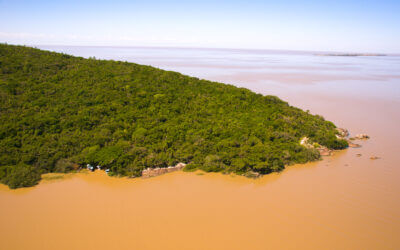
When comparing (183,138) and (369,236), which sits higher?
(183,138)

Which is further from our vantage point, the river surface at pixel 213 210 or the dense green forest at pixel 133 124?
the dense green forest at pixel 133 124

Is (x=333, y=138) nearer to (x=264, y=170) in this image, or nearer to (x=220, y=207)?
(x=264, y=170)

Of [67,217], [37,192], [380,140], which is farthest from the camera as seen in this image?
[380,140]

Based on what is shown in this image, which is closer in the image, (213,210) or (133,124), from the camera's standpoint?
(213,210)

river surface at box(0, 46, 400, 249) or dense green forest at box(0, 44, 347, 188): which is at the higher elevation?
dense green forest at box(0, 44, 347, 188)

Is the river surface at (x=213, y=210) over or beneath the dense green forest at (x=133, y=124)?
beneath

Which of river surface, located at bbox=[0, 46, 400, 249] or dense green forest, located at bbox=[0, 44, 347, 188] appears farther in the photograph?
dense green forest, located at bbox=[0, 44, 347, 188]

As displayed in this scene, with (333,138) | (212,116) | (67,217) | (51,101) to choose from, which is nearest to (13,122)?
(51,101)

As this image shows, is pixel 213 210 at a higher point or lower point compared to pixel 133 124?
lower
